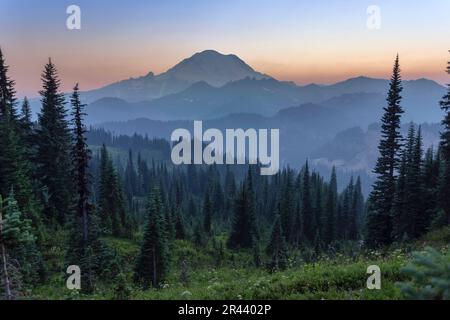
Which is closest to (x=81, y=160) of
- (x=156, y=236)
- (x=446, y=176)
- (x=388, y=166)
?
(x=156, y=236)

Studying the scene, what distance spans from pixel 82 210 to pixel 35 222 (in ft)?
33.3

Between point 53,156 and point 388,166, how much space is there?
37481mm

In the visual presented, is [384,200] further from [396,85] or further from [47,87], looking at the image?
[47,87]

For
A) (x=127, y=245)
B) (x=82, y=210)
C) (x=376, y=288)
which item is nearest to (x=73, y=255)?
(x=82, y=210)

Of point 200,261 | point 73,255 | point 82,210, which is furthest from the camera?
point 200,261

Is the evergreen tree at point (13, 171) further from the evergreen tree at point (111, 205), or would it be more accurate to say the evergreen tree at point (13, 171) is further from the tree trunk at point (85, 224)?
the evergreen tree at point (111, 205)

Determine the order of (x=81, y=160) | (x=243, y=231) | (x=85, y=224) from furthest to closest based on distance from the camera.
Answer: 1. (x=243, y=231)
2. (x=85, y=224)
3. (x=81, y=160)

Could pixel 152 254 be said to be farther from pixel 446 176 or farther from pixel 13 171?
pixel 446 176

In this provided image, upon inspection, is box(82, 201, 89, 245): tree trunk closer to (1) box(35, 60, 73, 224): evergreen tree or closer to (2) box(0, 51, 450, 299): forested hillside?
(2) box(0, 51, 450, 299): forested hillside

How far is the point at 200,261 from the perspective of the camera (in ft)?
157

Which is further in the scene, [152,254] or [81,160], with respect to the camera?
[152,254]

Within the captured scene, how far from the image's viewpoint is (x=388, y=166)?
3603 cm

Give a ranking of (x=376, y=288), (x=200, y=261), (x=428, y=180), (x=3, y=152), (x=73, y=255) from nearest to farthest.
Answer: (x=376, y=288)
(x=73, y=255)
(x=3, y=152)
(x=428, y=180)
(x=200, y=261)

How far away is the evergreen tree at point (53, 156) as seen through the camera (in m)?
40.8
